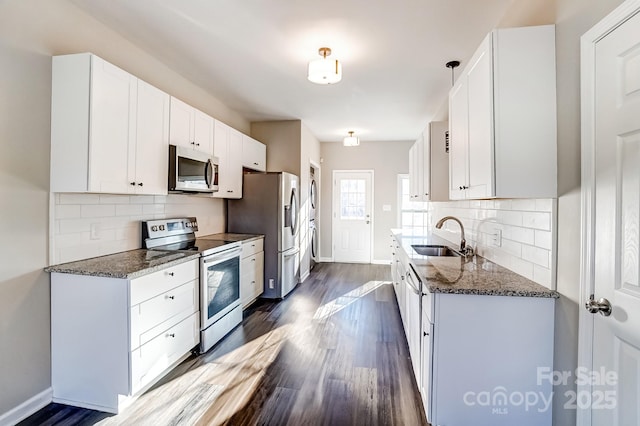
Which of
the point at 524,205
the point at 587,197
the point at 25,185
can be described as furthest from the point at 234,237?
the point at 587,197

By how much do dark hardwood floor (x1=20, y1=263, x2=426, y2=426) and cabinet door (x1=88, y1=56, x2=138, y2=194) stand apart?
1.44m

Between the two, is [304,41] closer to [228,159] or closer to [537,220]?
[228,159]

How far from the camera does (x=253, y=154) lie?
4.44 m

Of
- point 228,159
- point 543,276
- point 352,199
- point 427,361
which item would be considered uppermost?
point 228,159

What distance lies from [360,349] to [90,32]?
10.7 ft

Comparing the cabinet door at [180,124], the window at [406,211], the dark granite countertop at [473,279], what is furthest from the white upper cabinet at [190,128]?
the window at [406,211]

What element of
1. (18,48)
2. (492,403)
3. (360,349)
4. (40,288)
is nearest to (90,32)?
(18,48)

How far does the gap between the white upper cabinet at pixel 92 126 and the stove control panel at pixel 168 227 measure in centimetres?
58

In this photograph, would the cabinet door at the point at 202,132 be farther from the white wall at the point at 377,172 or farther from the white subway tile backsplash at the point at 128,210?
the white wall at the point at 377,172

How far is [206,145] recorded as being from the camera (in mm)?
3232

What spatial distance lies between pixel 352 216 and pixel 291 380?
4656 millimetres

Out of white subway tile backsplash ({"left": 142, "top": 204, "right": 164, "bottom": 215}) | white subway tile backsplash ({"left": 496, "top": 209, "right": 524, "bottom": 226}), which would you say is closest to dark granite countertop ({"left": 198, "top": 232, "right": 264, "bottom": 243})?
white subway tile backsplash ({"left": 142, "top": 204, "right": 164, "bottom": 215})

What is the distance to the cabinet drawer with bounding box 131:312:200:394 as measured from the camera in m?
1.91

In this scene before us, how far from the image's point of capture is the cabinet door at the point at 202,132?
9.94 feet
